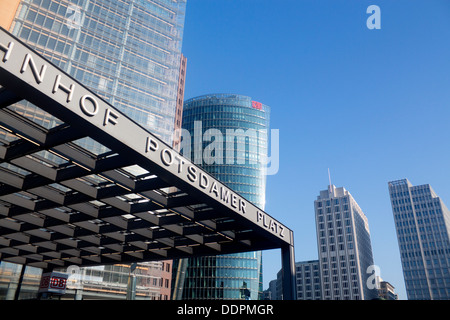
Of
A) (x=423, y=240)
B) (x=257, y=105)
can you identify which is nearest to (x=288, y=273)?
(x=257, y=105)

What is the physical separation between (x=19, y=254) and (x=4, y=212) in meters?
9.79

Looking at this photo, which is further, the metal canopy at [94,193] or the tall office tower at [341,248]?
the tall office tower at [341,248]

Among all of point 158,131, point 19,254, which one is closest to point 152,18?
point 158,131

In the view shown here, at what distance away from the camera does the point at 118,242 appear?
23.3m

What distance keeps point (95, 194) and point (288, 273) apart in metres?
11.3

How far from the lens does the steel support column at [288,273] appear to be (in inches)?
761

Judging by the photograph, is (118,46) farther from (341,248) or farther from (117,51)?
(341,248)

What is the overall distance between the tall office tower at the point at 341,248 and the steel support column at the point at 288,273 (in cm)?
15116

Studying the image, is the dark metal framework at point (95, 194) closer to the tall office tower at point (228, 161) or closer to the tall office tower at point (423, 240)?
the tall office tower at point (228, 161)

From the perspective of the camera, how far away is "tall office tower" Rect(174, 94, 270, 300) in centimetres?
11744

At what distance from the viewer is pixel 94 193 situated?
16.7 metres

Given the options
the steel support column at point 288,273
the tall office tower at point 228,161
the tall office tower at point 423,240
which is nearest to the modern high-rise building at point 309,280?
the tall office tower at point 423,240
